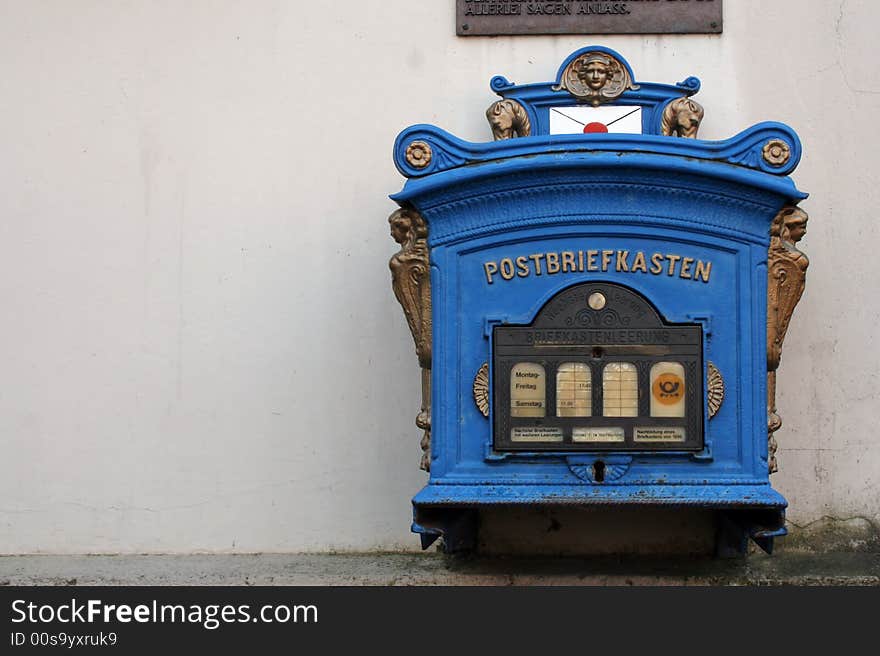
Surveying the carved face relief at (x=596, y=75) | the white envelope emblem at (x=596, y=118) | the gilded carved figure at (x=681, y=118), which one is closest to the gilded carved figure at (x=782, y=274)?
the gilded carved figure at (x=681, y=118)

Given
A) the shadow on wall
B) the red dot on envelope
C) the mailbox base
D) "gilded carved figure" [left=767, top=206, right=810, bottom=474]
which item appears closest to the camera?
the mailbox base

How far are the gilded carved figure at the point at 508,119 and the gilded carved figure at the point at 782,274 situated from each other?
887 mm

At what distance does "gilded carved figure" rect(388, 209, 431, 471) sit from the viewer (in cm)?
364

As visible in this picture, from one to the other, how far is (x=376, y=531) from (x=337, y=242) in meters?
0.99

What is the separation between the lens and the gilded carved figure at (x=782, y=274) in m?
3.58

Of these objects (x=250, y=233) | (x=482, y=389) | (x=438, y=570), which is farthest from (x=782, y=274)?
(x=250, y=233)

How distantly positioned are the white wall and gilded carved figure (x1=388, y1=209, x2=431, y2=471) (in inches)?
20.3

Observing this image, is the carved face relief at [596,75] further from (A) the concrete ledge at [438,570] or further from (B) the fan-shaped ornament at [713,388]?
(A) the concrete ledge at [438,570]

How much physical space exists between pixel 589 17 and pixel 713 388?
4.62 ft

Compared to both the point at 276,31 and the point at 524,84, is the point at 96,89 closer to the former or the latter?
the point at 276,31

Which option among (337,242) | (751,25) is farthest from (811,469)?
(337,242)

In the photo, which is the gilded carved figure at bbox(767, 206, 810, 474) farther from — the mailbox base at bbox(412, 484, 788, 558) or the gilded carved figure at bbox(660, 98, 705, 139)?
the gilded carved figure at bbox(660, 98, 705, 139)

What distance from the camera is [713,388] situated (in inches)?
139

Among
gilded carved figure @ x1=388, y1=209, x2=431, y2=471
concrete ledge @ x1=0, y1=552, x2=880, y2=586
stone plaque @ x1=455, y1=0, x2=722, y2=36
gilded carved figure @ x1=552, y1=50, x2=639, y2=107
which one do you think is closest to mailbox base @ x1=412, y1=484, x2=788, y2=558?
gilded carved figure @ x1=388, y1=209, x2=431, y2=471
